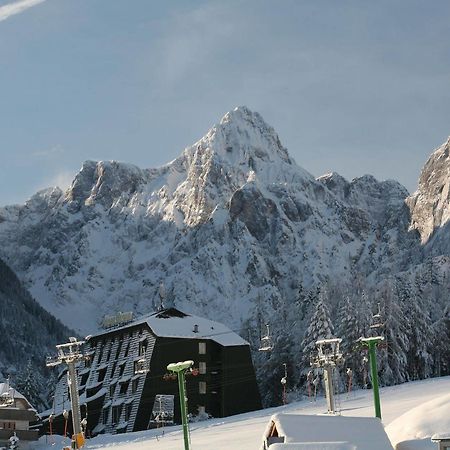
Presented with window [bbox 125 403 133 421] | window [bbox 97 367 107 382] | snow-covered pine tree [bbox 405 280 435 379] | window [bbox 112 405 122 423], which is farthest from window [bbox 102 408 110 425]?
snow-covered pine tree [bbox 405 280 435 379]

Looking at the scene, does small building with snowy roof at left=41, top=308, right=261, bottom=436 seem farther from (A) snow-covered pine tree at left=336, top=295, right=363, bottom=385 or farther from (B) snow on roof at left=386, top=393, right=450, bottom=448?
(B) snow on roof at left=386, top=393, right=450, bottom=448

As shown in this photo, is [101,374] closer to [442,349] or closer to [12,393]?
[12,393]

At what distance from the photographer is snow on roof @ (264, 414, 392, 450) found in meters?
32.3

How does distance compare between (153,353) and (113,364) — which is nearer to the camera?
(153,353)

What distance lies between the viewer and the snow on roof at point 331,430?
3234cm

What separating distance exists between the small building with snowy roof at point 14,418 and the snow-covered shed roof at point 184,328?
1449cm

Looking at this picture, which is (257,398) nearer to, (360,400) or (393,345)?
(393,345)

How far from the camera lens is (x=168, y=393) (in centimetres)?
8925

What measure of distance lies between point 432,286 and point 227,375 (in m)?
38.9

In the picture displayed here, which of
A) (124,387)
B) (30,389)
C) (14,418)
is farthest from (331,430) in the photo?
(30,389)

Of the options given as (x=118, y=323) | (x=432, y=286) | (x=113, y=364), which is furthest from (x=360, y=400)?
(x=432, y=286)

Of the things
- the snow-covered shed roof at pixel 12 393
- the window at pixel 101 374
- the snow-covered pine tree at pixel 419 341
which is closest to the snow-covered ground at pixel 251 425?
the snow-covered shed roof at pixel 12 393

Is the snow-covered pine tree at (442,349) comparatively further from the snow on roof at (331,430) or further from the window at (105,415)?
the snow on roof at (331,430)

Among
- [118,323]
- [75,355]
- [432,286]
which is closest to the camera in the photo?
[75,355]
